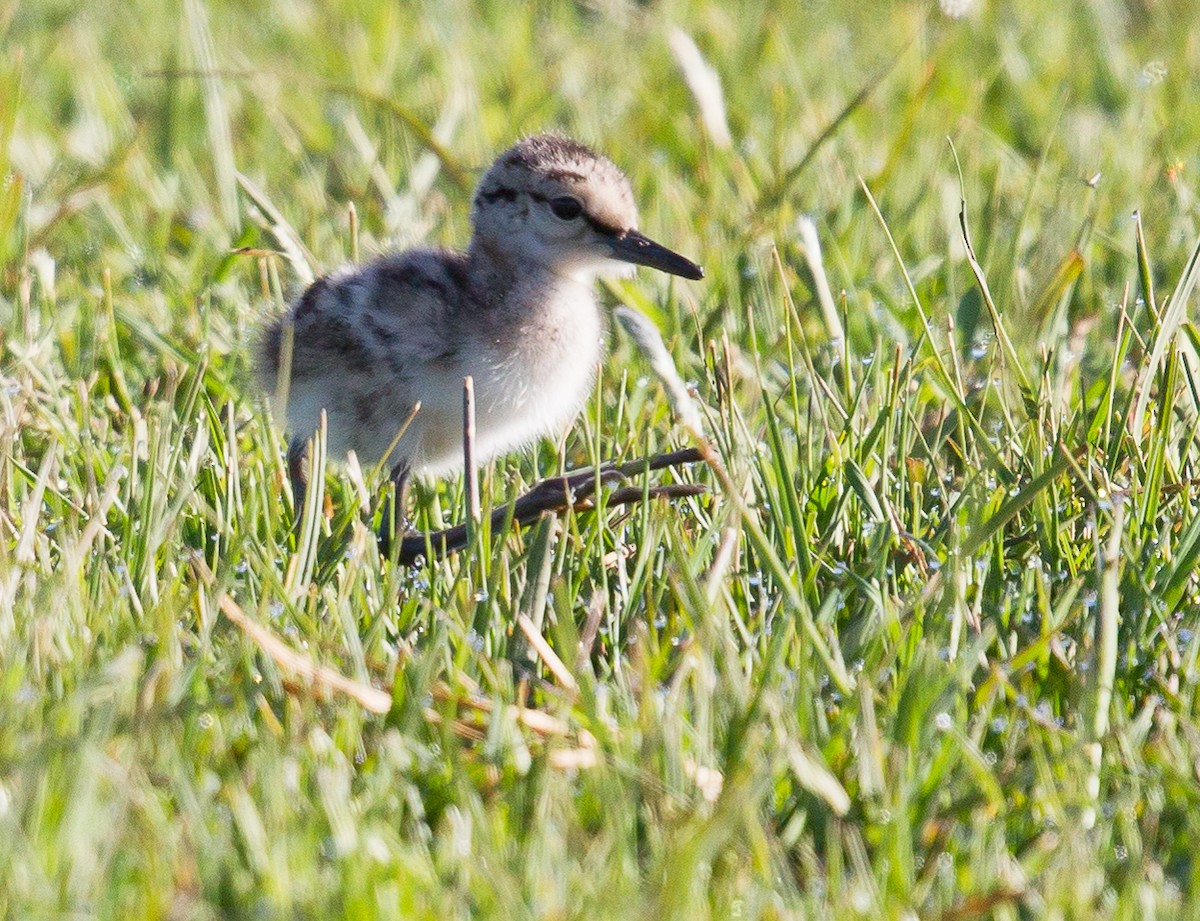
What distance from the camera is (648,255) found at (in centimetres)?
315

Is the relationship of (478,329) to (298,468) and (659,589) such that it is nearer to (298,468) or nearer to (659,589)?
(298,468)

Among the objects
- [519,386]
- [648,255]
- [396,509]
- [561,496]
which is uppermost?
[648,255]

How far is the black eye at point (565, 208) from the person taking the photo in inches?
124

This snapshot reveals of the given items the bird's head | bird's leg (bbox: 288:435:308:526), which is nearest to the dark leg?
bird's leg (bbox: 288:435:308:526)

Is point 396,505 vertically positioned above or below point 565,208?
below

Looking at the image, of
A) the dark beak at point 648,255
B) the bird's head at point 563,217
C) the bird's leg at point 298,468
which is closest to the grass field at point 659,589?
the bird's leg at point 298,468

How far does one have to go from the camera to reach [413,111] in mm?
4934

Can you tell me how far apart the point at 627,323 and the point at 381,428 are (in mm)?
1000

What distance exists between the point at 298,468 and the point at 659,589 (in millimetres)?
866

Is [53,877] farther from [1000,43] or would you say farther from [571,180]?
[1000,43]

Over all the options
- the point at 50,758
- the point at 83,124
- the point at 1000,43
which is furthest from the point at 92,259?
the point at 1000,43

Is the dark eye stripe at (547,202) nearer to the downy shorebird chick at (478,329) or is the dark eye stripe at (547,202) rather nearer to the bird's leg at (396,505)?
the downy shorebird chick at (478,329)

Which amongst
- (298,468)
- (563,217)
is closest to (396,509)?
(298,468)

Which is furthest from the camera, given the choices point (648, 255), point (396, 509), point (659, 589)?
point (648, 255)
